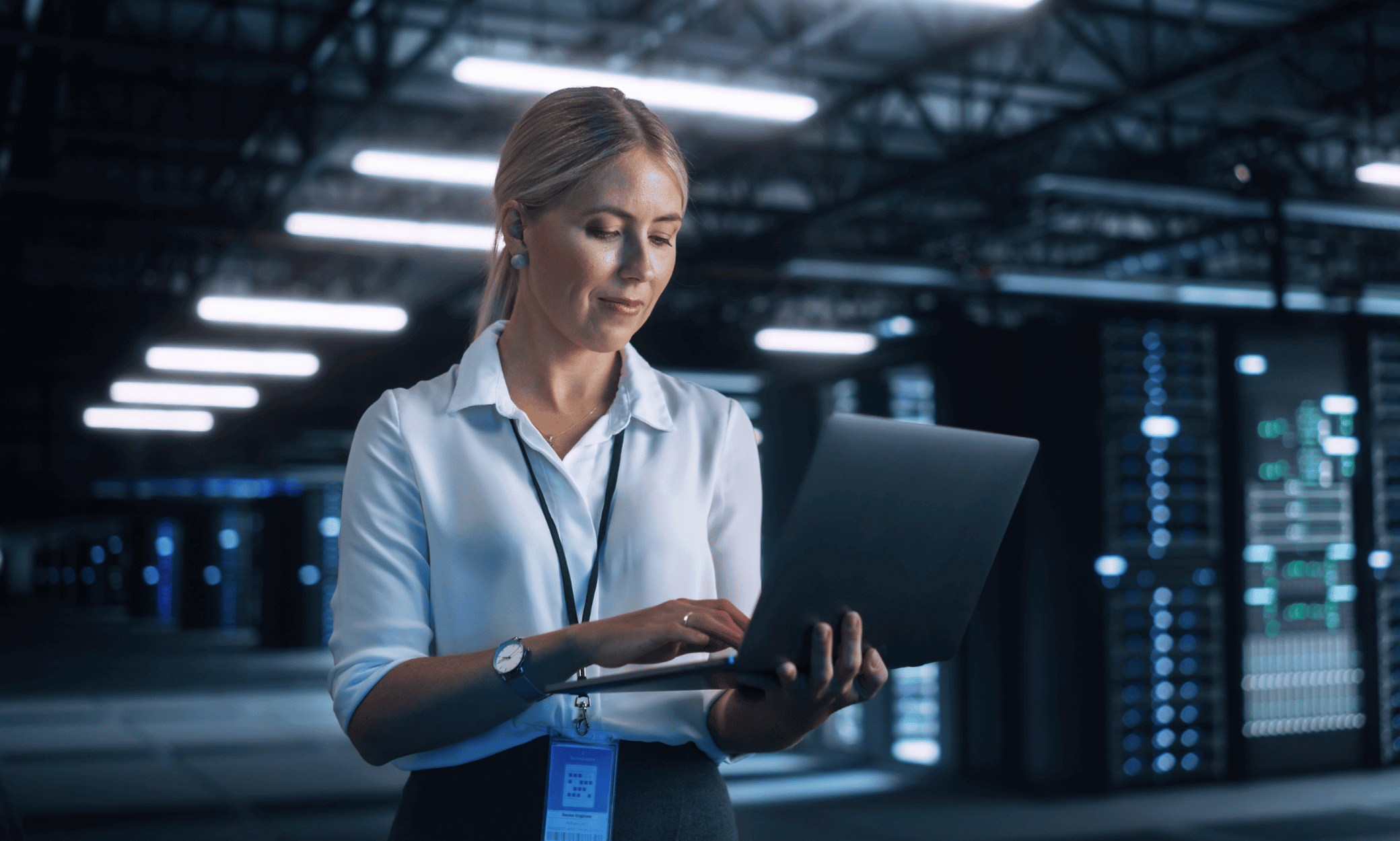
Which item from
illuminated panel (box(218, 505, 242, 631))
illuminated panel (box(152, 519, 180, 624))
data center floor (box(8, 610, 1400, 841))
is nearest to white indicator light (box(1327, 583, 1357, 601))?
data center floor (box(8, 610, 1400, 841))

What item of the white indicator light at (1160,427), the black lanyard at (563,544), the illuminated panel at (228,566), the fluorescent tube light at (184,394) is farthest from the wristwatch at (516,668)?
the illuminated panel at (228,566)

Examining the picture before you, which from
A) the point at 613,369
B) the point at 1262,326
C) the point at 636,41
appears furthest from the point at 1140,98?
the point at 613,369

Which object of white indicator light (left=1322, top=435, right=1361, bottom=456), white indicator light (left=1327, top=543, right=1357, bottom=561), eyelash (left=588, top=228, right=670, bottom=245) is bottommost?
→ eyelash (left=588, top=228, right=670, bottom=245)

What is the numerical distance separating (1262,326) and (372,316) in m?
6.40

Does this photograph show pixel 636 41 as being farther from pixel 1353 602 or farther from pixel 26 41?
pixel 1353 602

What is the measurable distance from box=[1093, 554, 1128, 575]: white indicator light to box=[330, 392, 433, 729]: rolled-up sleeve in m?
5.77

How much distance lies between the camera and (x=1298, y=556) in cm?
694

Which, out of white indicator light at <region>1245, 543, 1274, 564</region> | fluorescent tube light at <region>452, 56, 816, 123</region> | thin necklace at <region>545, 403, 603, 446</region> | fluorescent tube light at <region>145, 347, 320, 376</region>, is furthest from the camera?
fluorescent tube light at <region>145, 347, 320, 376</region>

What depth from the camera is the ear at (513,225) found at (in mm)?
1280

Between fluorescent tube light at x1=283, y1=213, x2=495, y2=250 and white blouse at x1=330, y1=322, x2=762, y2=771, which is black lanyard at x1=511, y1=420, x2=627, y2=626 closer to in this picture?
white blouse at x1=330, y1=322, x2=762, y2=771

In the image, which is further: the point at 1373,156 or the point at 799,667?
the point at 1373,156

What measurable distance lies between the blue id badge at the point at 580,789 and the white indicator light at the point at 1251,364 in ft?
21.0

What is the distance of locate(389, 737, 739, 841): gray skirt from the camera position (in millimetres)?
1219

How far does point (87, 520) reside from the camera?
4409cm
